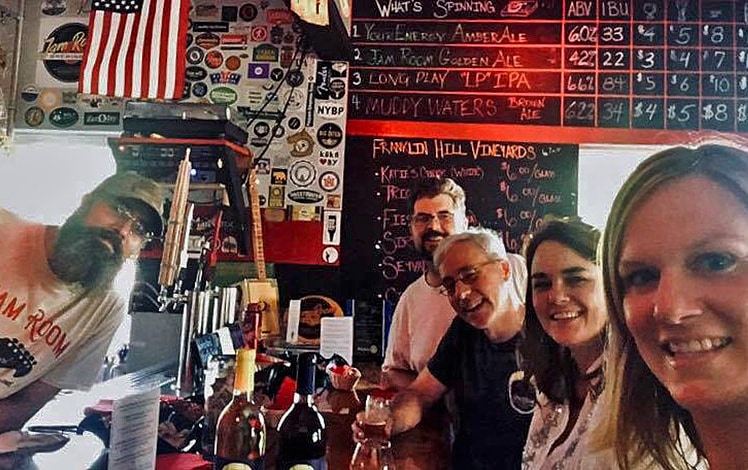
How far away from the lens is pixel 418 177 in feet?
9.72

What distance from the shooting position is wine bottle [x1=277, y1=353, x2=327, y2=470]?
70.5 inches

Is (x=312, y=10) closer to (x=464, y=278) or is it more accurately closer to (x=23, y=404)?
(x=464, y=278)

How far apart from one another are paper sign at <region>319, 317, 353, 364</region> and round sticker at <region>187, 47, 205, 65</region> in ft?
4.41

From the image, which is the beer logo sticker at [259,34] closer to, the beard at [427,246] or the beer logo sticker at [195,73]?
the beer logo sticker at [195,73]

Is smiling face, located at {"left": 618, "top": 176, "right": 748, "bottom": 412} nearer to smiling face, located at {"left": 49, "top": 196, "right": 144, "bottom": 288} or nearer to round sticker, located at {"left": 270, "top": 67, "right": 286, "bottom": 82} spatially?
smiling face, located at {"left": 49, "top": 196, "right": 144, "bottom": 288}

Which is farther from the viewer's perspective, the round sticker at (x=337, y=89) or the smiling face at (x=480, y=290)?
the round sticker at (x=337, y=89)

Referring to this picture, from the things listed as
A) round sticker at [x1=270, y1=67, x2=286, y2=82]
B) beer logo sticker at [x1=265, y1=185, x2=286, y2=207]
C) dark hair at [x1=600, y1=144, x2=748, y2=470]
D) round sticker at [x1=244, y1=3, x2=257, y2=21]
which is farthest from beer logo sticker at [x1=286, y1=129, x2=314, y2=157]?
dark hair at [x1=600, y1=144, x2=748, y2=470]

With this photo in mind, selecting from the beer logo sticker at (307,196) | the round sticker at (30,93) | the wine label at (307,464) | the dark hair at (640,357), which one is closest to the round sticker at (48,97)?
the round sticker at (30,93)

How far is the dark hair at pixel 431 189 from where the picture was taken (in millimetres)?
2928

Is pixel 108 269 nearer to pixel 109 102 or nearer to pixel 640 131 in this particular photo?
pixel 109 102

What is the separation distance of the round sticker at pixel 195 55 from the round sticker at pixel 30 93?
72 cm

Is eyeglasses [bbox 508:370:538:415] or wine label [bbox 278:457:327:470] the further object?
eyeglasses [bbox 508:370:538:415]

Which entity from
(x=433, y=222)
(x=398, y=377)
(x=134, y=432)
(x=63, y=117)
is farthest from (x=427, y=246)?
(x=63, y=117)

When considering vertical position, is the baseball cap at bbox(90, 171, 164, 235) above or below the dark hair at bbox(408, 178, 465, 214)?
below
